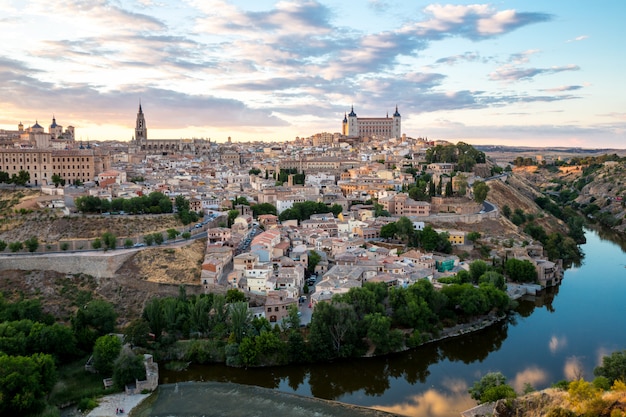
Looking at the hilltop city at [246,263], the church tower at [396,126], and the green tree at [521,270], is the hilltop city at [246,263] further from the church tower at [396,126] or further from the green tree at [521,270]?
the church tower at [396,126]

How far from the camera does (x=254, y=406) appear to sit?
35.5ft

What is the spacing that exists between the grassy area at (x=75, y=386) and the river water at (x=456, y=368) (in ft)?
4.74

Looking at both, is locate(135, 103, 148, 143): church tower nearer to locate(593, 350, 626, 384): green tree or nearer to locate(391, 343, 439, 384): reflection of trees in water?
locate(391, 343, 439, 384): reflection of trees in water

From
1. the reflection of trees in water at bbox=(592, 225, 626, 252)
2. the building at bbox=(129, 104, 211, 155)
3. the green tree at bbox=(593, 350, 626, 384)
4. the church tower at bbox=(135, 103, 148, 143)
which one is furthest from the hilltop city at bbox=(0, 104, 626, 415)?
the church tower at bbox=(135, 103, 148, 143)

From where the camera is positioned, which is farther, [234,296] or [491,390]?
[234,296]

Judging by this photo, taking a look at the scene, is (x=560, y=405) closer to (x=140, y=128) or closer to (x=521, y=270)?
(x=521, y=270)

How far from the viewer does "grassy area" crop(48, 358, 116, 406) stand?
10.9 metres

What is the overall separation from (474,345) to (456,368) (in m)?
1.47

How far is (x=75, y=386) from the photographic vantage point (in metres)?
11.3

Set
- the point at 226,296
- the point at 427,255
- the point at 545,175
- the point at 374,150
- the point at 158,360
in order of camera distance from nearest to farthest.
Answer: the point at 158,360
the point at 226,296
the point at 427,255
the point at 374,150
the point at 545,175

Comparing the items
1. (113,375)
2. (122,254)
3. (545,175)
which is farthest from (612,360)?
(545,175)

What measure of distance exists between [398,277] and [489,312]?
278 centimetres

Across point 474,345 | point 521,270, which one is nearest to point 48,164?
point 474,345

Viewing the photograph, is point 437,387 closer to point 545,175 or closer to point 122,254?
point 122,254
